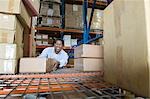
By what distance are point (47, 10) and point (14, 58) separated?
208 centimetres

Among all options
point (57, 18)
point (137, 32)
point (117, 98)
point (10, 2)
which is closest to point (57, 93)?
point (117, 98)

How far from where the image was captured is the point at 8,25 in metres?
1.29

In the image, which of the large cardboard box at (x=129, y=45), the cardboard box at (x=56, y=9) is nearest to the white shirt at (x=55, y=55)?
the cardboard box at (x=56, y=9)

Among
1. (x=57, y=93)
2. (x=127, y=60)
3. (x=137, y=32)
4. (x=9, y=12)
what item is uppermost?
(x=9, y=12)

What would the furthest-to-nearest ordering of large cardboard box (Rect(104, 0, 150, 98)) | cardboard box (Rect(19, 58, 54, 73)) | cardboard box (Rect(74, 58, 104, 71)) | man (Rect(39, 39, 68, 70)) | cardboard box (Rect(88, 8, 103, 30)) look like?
cardboard box (Rect(88, 8, 103, 30)) < man (Rect(39, 39, 68, 70)) < cardboard box (Rect(74, 58, 104, 71)) < cardboard box (Rect(19, 58, 54, 73)) < large cardboard box (Rect(104, 0, 150, 98))

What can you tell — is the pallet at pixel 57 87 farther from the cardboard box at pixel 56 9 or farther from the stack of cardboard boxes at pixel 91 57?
the cardboard box at pixel 56 9

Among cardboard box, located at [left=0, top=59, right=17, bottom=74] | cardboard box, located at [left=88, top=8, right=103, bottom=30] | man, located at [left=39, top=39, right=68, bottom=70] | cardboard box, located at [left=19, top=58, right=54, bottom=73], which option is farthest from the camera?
cardboard box, located at [left=88, top=8, right=103, bottom=30]

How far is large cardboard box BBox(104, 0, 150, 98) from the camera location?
2.02 ft

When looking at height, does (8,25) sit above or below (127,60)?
above

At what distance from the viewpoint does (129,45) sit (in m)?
0.72

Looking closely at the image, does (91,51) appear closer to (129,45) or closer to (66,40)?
(129,45)

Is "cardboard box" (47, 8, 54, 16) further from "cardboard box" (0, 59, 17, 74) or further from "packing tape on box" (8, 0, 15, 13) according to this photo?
"cardboard box" (0, 59, 17, 74)

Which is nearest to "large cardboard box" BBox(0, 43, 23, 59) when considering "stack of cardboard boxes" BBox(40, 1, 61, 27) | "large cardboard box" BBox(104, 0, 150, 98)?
"large cardboard box" BBox(104, 0, 150, 98)

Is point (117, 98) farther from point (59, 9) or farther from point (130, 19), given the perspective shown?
point (59, 9)
